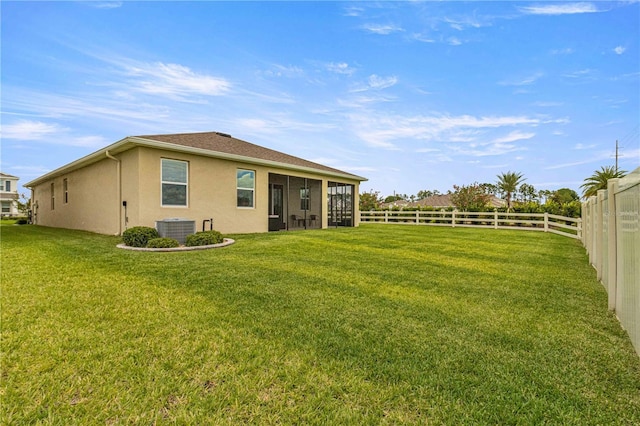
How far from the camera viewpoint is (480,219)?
17469 mm

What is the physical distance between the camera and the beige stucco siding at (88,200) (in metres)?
10.6

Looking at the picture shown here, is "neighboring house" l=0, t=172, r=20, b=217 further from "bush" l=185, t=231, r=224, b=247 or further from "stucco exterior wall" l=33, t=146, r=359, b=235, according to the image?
"bush" l=185, t=231, r=224, b=247

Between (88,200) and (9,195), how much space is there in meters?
33.9

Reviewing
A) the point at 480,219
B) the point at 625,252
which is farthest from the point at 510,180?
the point at 625,252

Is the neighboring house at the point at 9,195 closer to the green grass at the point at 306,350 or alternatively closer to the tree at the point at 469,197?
the green grass at the point at 306,350

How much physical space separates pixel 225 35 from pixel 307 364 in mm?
12314

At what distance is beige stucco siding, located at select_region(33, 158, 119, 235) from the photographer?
10.6m

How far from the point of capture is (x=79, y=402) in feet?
5.80

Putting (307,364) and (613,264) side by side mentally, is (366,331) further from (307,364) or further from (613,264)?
(613,264)

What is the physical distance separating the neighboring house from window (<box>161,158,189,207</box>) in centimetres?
3873

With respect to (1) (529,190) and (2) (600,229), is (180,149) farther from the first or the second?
(1) (529,190)

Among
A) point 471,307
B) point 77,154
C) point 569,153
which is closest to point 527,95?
point 569,153

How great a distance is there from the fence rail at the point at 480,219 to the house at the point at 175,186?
7.05 metres

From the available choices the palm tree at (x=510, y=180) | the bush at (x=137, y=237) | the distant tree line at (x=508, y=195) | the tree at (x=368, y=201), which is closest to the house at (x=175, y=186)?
the bush at (x=137, y=237)
